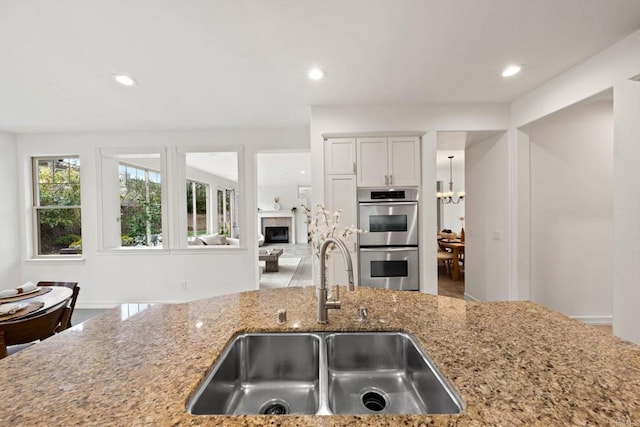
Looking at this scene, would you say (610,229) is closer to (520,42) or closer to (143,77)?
(520,42)

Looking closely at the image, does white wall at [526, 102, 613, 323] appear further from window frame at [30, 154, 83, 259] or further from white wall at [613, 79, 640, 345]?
window frame at [30, 154, 83, 259]

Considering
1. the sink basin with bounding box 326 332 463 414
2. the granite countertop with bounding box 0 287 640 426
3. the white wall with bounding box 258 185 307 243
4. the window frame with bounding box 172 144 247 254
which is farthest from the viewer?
the white wall with bounding box 258 185 307 243

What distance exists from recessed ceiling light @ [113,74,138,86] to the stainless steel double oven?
2492 millimetres

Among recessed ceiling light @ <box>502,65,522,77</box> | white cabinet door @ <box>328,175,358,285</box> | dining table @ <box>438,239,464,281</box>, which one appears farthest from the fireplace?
recessed ceiling light @ <box>502,65,522,77</box>

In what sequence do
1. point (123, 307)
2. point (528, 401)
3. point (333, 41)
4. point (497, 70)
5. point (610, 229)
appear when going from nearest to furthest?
point (528, 401) → point (123, 307) → point (333, 41) → point (497, 70) → point (610, 229)

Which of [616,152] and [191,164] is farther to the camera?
[191,164]

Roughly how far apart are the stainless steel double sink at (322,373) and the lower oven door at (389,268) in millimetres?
2104

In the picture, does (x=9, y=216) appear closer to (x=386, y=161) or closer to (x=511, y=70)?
(x=386, y=161)

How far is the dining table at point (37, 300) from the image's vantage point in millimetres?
1821

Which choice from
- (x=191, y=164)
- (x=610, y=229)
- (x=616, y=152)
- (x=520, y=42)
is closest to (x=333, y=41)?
(x=520, y=42)

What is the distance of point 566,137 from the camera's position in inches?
120

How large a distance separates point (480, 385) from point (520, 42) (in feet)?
7.66

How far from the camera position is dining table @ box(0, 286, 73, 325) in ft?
5.97

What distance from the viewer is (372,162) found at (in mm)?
3162
